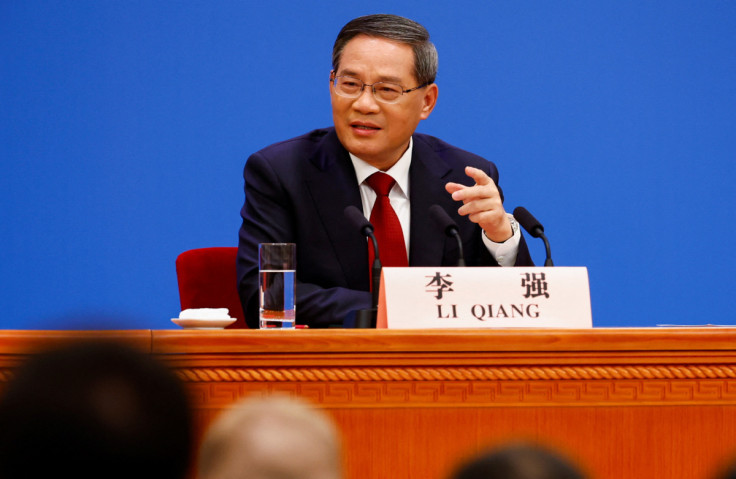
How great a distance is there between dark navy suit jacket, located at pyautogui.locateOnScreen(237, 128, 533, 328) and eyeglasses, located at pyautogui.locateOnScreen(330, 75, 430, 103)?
17 cm

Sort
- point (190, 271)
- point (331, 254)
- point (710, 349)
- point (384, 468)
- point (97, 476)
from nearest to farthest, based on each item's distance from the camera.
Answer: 1. point (97, 476)
2. point (384, 468)
3. point (710, 349)
4. point (331, 254)
5. point (190, 271)

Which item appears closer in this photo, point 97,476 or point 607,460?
point 97,476

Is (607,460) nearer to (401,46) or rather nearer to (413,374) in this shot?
(413,374)

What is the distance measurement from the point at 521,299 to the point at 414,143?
98 cm

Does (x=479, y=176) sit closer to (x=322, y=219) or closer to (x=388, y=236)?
(x=388, y=236)

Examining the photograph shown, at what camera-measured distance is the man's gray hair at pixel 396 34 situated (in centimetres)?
230

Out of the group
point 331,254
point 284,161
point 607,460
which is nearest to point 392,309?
point 607,460

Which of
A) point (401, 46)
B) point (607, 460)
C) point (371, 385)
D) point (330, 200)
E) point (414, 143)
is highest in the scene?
point (401, 46)


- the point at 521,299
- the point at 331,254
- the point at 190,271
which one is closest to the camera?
the point at 521,299

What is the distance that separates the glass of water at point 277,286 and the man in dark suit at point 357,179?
31 cm

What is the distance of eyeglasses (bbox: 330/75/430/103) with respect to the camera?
7.47 feet

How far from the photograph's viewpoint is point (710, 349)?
4.89 feet

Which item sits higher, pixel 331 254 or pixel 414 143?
pixel 414 143

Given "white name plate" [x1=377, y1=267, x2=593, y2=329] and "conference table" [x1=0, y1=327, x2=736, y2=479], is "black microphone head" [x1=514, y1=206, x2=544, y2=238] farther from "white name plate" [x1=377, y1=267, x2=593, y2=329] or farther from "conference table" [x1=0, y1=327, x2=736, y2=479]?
"conference table" [x1=0, y1=327, x2=736, y2=479]
